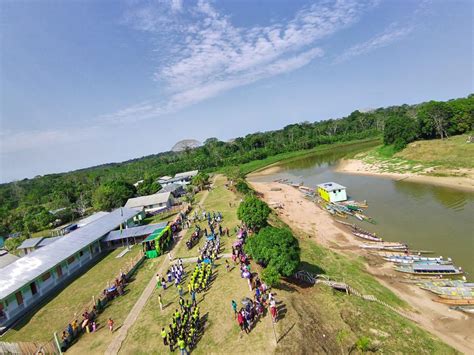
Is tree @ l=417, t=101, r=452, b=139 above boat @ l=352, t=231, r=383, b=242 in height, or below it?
above

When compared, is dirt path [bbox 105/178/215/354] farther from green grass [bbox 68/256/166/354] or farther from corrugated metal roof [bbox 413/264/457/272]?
corrugated metal roof [bbox 413/264/457/272]

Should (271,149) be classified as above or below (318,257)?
above

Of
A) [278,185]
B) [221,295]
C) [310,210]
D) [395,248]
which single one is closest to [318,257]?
[395,248]

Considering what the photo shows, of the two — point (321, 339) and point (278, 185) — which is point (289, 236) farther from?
point (278, 185)

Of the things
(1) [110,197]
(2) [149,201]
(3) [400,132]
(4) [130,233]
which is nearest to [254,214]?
(4) [130,233]

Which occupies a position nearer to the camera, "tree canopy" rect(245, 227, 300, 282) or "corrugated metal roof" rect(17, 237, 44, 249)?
"tree canopy" rect(245, 227, 300, 282)

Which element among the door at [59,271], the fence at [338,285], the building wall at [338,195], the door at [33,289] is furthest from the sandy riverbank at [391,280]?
the door at [33,289]

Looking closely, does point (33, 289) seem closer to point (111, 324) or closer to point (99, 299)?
point (99, 299)

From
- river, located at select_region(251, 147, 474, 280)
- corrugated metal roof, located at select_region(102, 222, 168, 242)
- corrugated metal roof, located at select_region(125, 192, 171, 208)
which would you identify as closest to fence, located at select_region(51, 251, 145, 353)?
corrugated metal roof, located at select_region(102, 222, 168, 242)
